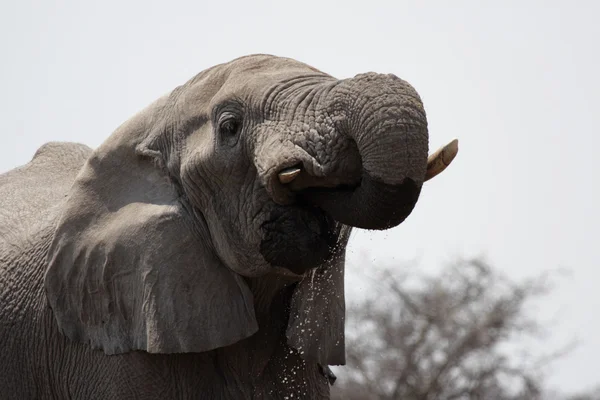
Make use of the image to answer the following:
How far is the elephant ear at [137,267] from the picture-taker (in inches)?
202

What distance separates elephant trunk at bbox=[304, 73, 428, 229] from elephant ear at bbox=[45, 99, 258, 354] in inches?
29.9

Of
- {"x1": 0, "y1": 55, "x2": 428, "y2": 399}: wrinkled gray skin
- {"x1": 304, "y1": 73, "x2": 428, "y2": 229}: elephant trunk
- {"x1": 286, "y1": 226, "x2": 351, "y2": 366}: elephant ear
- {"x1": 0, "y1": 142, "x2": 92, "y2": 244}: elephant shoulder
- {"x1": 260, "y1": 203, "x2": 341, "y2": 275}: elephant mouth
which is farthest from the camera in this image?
{"x1": 0, "y1": 142, "x2": 92, "y2": 244}: elephant shoulder

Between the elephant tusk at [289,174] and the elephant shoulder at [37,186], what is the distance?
53.7 inches

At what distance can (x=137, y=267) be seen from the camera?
5.26 metres

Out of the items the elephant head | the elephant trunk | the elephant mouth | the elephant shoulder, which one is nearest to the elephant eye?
the elephant head

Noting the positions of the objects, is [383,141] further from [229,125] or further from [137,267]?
[137,267]

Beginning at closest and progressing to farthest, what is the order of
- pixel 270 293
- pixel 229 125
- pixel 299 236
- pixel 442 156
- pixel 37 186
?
pixel 442 156 < pixel 299 236 < pixel 229 125 < pixel 270 293 < pixel 37 186

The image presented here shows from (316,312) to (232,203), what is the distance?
20.6 inches

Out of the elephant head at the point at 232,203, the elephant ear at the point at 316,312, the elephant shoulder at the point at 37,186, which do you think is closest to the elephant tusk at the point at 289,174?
the elephant head at the point at 232,203

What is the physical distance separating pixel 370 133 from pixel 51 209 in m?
1.85

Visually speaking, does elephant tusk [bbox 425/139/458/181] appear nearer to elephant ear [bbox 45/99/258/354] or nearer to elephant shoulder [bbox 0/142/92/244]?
elephant ear [bbox 45/99/258/354]

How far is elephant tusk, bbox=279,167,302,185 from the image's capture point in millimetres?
4617

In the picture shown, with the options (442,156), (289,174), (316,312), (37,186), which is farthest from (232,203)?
(37,186)

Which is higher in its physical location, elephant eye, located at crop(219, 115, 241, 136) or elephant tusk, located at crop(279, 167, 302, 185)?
elephant eye, located at crop(219, 115, 241, 136)
